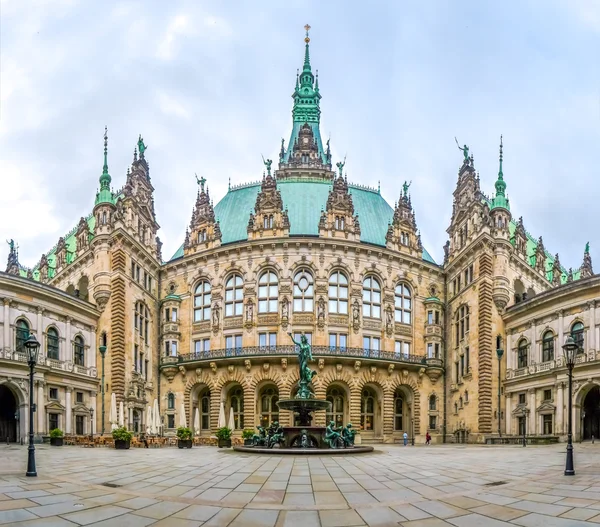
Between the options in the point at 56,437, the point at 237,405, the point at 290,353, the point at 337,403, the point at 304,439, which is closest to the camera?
the point at 304,439

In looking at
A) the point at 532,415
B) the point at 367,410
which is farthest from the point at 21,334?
the point at 532,415

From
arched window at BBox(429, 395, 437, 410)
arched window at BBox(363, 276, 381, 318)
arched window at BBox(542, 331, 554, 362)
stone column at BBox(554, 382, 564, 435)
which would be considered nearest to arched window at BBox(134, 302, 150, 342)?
arched window at BBox(363, 276, 381, 318)

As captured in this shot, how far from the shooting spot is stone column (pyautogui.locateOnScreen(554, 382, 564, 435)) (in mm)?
45656

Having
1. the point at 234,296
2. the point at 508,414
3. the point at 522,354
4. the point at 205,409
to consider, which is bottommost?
the point at 205,409

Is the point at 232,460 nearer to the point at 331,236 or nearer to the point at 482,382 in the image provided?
the point at 482,382

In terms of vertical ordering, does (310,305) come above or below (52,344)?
above

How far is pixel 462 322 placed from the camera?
61.6 metres

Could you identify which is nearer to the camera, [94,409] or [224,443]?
[224,443]

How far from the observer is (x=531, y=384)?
164ft

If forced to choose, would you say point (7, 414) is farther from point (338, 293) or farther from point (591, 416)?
point (591, 416)

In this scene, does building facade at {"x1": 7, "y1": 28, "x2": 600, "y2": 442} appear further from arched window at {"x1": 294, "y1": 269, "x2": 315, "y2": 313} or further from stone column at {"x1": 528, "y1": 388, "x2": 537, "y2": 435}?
stone column at {"x1": 528, "y1": 388, "x2": 537, "y2": 435}

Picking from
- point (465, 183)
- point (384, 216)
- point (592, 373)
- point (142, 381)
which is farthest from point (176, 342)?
point (592, 373)

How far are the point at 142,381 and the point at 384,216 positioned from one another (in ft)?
113

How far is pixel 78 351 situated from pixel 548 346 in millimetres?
40715
